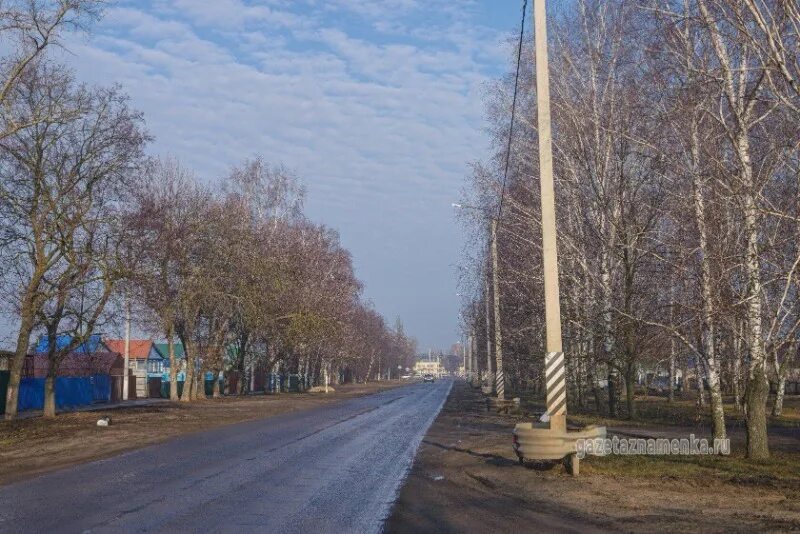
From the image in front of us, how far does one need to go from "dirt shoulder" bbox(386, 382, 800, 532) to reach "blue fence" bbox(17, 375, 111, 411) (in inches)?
1228

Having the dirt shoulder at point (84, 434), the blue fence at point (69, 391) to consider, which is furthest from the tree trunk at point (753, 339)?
the blue fence at point (69, 391)

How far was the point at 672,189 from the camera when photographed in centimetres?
2119

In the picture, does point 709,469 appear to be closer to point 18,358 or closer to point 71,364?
point 18,358

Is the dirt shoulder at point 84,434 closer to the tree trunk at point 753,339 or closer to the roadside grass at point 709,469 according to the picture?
the roadside grass at point 709,469

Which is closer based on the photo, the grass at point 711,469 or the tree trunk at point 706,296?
the grass at point 711,469

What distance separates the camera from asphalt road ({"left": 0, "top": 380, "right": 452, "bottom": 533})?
Result: 10383 millimetres

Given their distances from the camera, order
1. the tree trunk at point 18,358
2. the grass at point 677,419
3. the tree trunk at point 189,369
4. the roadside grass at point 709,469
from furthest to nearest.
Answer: the tree trunk at point 189,369
the tree trunk at point 18,358
the grass at point 677,419
the roadside grass at point 709,469

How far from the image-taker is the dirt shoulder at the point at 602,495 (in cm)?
1052

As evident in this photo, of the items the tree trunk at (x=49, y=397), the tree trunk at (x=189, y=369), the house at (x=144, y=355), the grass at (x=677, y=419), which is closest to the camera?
the grass at (x=677, y=419)

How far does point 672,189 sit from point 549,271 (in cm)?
697

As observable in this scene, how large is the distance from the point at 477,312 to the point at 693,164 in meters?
48.6

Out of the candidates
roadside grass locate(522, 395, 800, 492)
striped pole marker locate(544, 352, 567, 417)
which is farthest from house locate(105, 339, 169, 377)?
striped pole marker locate(544, 352, 567, 417)

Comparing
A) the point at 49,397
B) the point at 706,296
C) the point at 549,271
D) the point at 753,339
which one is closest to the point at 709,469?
the point at 753,339

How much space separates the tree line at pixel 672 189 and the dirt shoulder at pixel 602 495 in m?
2.63
